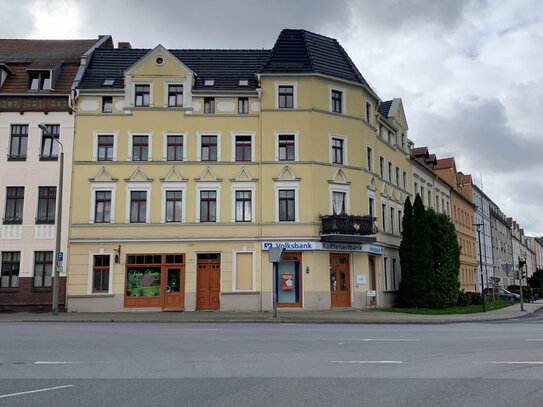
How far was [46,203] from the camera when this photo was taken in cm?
2891

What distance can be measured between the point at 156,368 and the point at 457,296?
28.8m

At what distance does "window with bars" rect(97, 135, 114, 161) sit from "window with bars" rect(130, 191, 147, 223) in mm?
2401

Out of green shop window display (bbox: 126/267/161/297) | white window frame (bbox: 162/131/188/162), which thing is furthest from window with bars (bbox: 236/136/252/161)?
green shop window display (bbox: 126/267/161/297)

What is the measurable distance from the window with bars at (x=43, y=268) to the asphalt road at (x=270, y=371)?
14884mm

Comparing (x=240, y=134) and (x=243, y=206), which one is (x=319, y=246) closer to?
(x=243, y=206)

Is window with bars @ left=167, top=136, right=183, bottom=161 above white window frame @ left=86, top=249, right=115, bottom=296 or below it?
above

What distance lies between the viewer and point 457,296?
34.2m

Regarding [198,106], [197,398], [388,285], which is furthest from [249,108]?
[197,398]

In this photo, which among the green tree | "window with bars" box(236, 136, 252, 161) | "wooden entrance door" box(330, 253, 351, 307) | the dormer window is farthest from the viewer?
the green tree

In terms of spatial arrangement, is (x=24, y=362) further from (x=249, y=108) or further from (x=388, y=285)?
(x=388, y=285)

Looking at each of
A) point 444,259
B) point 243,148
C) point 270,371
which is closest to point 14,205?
point 243,148

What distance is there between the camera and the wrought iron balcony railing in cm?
2839

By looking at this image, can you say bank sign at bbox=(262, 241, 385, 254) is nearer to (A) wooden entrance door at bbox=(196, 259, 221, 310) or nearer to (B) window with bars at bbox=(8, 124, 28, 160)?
(A) wooden entrance door at bbox=(196, 259, 221, 310)

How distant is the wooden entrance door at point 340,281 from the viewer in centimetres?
2902
